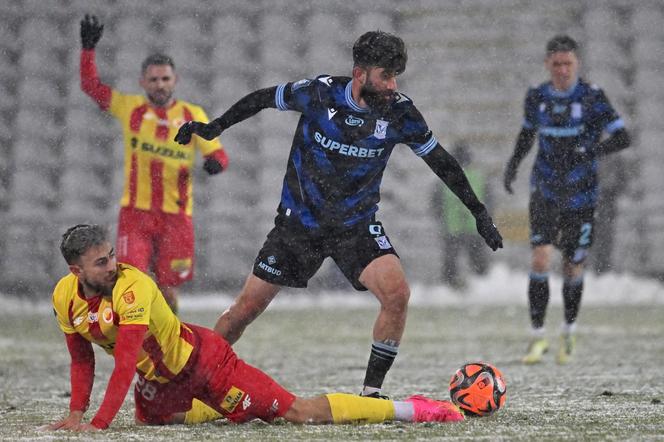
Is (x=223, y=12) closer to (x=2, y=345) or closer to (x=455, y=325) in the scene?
(x=455, y=325)

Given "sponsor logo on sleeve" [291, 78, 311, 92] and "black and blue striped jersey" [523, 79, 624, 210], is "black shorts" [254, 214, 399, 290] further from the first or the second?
"black and blue striped jersey" [523, 79, 624, 210]

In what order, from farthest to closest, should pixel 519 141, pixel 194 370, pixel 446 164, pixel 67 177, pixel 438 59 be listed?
pixel 438 59 < pixel 67 177 < pixel 519 141 < pixel 446 164 < pixel 194 370

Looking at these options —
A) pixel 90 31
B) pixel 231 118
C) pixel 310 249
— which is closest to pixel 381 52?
pixel 231 118

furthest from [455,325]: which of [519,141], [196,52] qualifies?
[196,52]

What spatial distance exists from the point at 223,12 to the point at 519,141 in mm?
10840

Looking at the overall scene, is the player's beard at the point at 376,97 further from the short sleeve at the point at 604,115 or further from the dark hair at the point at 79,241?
the short sleeve at the point at 604,115

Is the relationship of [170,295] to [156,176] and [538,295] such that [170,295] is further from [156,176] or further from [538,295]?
[538,295]

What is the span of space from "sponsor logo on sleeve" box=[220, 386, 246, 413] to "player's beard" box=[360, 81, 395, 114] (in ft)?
4.89

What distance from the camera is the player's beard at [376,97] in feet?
20.3

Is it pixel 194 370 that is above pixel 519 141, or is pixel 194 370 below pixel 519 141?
below

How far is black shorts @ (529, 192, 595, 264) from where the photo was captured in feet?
30.9

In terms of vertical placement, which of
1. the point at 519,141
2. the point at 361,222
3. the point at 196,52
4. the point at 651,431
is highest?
the point at 196,52

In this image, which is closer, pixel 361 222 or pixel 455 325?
pixel 361 222

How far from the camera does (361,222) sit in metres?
6.37
